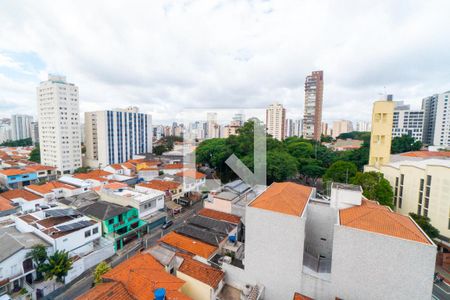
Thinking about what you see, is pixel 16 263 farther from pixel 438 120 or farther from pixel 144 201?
pixel 438 120

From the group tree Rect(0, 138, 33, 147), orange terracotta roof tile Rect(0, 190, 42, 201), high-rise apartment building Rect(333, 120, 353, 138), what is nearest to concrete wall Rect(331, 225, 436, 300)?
orange terracotta roof tile Rect(0, 190, 42, 201)

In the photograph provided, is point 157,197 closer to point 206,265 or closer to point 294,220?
point 206,265

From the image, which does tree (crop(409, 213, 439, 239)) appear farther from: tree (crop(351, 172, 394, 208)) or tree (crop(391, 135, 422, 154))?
tree (crop(391, 135, 422, 154))

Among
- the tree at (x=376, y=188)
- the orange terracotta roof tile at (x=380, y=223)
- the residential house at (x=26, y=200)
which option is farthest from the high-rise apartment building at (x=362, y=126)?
the residential house at (x=26, y=200)

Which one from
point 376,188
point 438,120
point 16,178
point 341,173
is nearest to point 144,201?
point 376,188

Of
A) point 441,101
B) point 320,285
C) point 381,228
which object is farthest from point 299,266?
point 441,101

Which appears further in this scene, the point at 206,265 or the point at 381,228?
the point at 206,265
